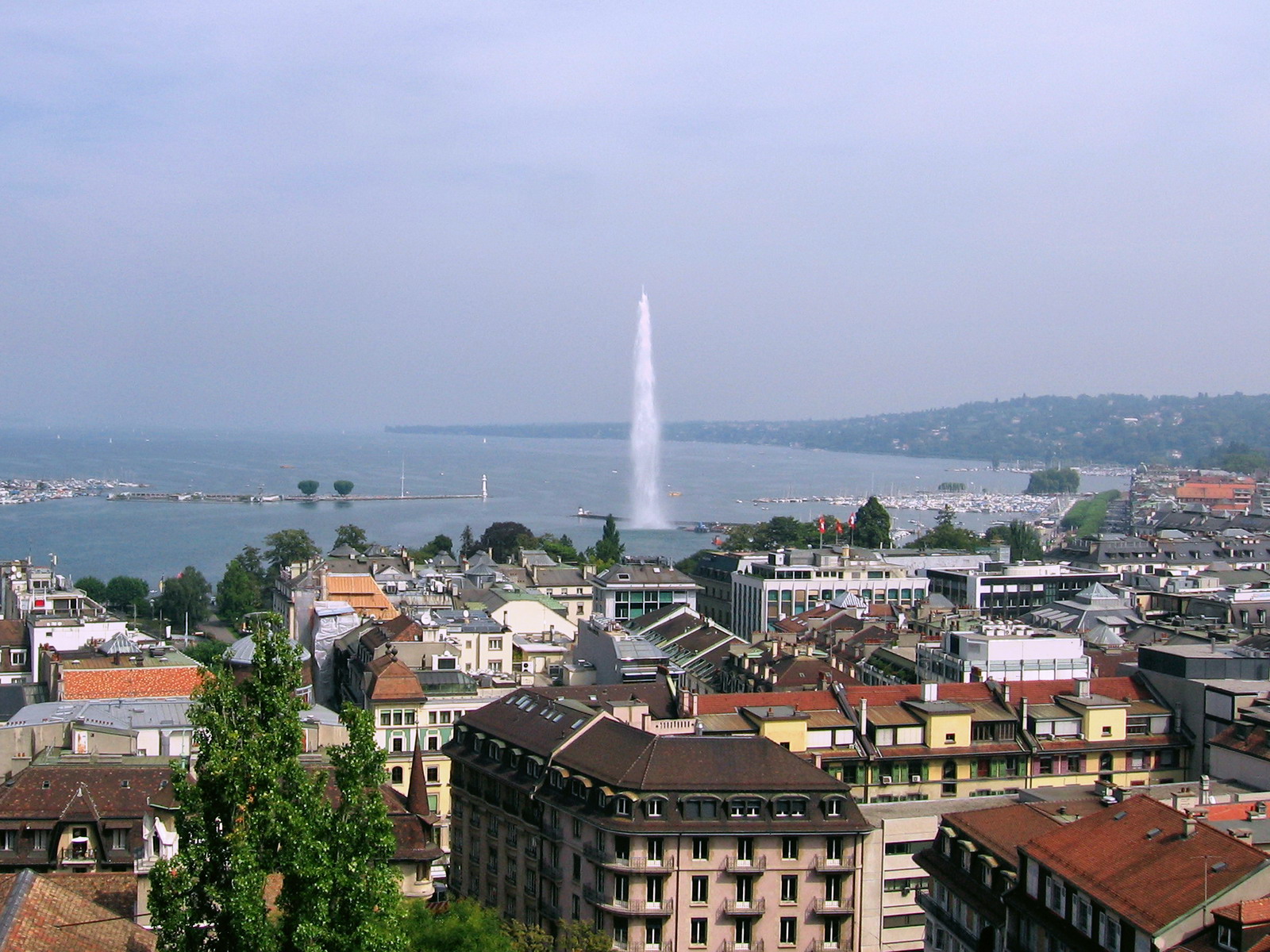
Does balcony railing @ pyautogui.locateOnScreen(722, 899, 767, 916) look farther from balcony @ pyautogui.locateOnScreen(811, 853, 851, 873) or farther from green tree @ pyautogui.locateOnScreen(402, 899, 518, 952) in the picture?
green tree @ pyautogui.locateOnScreen(402, 899, 518, 952)

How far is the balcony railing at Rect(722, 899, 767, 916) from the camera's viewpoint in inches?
673

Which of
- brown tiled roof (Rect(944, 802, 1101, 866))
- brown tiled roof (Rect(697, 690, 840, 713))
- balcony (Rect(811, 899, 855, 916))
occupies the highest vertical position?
brown tiled roof (Rect(944, 802, 1101, 866))

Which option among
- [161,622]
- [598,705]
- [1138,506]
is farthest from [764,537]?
[598,705]

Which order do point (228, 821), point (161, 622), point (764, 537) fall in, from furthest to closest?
point (764, 537)
point (161, 622)
point (228, 821)

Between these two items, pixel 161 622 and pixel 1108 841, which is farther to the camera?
pixel 161 622

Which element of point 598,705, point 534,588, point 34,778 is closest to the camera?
point 34,778

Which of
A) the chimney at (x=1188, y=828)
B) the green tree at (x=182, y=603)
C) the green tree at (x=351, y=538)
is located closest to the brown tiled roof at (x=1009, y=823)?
the chimney at (x=1188, y=828)

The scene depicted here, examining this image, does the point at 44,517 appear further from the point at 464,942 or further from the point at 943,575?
the point at 464,942

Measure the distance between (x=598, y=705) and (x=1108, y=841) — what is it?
10.2 metres

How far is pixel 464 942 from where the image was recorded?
563 inches

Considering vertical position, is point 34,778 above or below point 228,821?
below

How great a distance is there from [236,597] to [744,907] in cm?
4217

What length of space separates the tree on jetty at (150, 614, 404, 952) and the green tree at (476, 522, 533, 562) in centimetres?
5748

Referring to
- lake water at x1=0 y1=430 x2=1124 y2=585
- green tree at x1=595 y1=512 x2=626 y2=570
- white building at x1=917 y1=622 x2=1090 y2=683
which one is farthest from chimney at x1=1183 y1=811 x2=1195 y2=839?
lake water at x1=0 y1=430 x2=1124 y2=585
